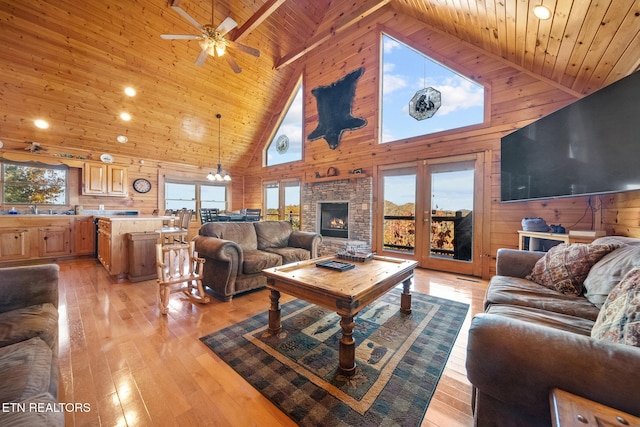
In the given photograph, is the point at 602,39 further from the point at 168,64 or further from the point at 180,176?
the point at 180,176

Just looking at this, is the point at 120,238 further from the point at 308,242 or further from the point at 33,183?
the point at 33,183

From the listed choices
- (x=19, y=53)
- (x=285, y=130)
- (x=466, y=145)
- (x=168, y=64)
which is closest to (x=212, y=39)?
(x=168, y=64)

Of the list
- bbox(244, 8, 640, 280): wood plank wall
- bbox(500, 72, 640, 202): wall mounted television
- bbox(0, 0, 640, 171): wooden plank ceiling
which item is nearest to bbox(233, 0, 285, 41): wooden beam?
bbox(0, 0, 640, 171): wooden plank ceiling

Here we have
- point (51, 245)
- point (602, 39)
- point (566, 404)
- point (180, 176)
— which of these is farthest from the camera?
point (180, 176)

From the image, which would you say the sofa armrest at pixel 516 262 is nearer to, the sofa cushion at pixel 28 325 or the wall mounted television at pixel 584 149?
the wall mounted television at pixel 584 149

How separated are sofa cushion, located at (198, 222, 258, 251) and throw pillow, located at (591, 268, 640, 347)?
3325mm

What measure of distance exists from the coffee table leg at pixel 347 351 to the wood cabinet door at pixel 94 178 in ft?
22.0

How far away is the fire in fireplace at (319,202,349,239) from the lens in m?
5.62

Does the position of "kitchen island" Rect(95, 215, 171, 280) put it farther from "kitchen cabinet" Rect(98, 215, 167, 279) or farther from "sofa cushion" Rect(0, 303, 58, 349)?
"sofa cushion" Rect(0, 303, 58, 349)

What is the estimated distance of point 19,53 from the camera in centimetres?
382

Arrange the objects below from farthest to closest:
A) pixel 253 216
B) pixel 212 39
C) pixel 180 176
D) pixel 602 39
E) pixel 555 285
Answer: pixel 180 176
pixel 253 216
pixel 212 39
pixel 602 39
pixel 555 285

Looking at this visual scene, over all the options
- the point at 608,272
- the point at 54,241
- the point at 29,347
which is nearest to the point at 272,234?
the point at 29,347

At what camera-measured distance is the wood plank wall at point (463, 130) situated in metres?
3.12

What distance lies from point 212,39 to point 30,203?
532 centimetres
